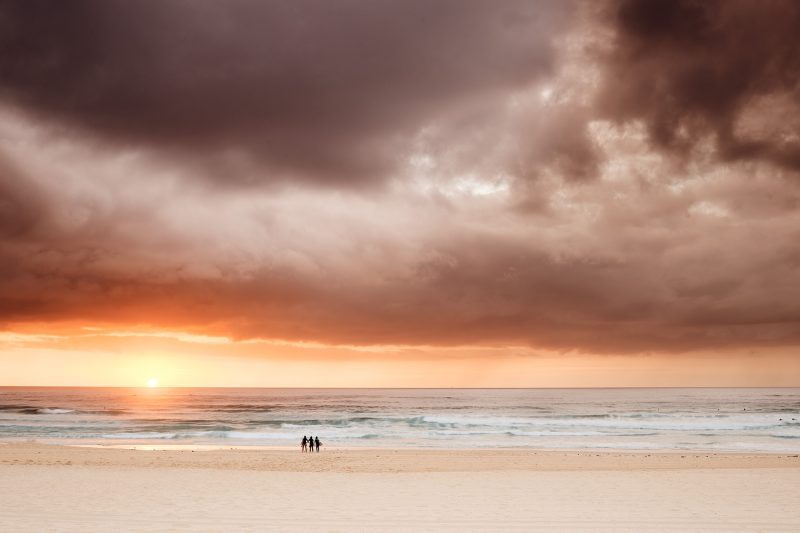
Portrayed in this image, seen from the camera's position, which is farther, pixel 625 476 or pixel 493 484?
pixel 625 476

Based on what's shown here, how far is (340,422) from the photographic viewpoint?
2827 inches

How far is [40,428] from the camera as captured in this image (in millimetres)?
60469

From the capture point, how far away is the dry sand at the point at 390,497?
1386 centimetres

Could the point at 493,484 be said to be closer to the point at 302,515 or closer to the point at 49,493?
the point at 302,515

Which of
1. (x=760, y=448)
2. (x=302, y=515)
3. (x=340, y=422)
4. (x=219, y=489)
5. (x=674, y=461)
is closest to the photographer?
(x=302, y=515)

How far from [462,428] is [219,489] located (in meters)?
46.9

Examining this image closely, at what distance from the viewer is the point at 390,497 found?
58.3 feet

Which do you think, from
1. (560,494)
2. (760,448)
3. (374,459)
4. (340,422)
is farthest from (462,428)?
(560,494)

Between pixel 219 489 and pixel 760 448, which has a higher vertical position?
pixel 219 489

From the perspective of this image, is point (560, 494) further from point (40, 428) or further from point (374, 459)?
point (40, 428)

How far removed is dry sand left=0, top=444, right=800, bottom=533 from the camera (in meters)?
13.9

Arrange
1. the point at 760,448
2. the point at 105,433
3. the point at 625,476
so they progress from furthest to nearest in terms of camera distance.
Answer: the point at 105,433 < the point at 760,448 < the point at 625,476

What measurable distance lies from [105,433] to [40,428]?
963 centimetres

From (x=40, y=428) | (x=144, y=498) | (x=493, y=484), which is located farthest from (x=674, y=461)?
(x=40, y=428)
